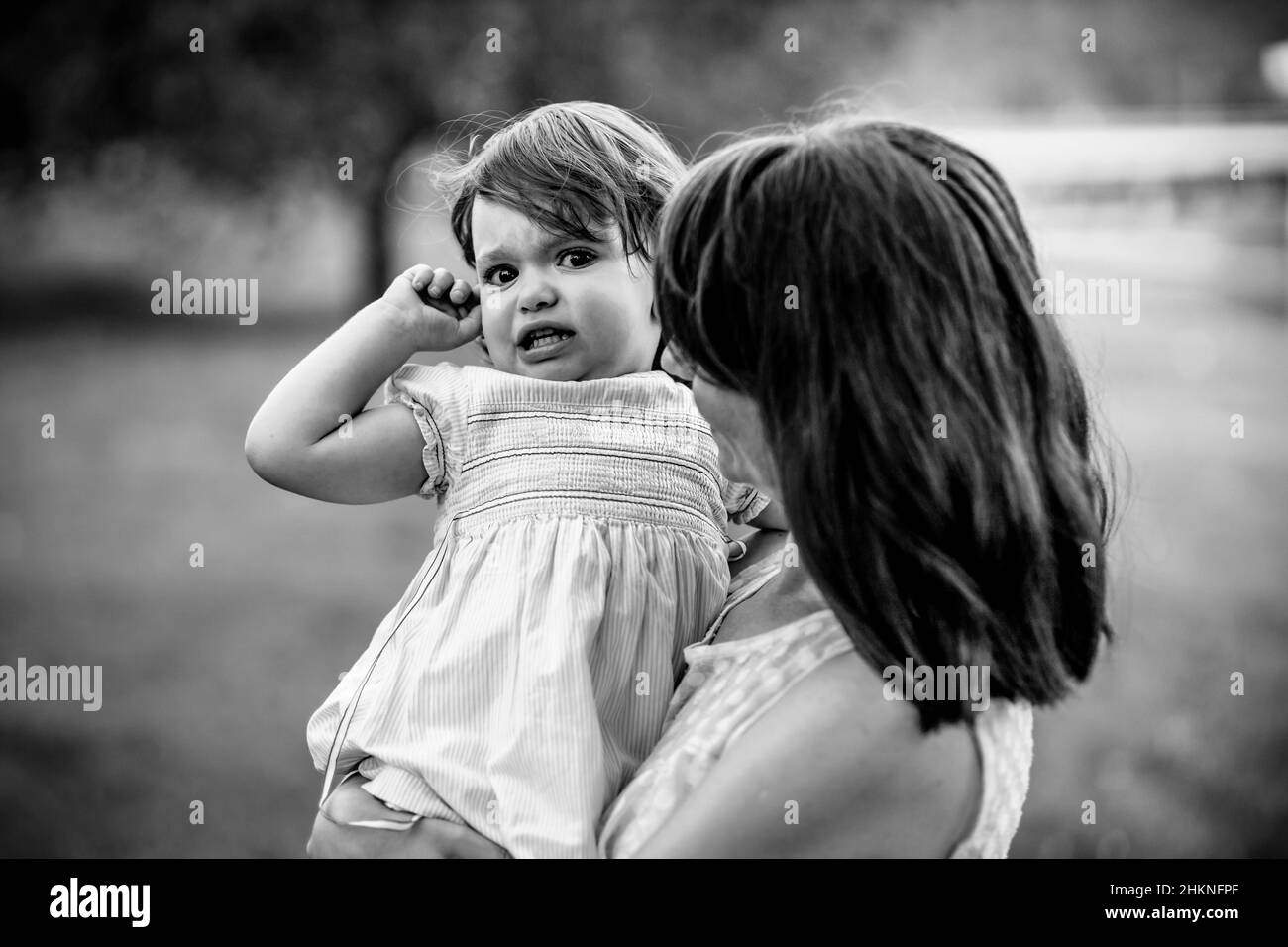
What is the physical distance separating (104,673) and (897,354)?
7.47 metres

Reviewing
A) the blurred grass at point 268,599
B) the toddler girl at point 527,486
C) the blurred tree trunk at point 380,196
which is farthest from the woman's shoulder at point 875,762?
the blurred tree trunk at point 380,196

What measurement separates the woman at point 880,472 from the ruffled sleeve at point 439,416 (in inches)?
14.7

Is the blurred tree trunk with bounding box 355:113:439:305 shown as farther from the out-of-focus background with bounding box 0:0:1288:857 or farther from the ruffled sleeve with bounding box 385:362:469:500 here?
the ruffled sleeve with bounding box 385:362:469:500

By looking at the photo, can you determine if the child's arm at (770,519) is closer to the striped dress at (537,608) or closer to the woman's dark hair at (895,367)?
the striped dress at (537,608)

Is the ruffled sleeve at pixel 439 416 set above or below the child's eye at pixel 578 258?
below

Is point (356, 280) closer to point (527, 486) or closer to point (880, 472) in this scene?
point (527, 486)

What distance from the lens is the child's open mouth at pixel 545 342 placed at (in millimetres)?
1635

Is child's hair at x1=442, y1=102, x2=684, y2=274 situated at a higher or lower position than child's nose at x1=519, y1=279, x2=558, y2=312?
higher

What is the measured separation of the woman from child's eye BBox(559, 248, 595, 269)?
12.1 inches

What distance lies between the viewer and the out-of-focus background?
7410mm

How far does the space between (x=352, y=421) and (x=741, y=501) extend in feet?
1.60

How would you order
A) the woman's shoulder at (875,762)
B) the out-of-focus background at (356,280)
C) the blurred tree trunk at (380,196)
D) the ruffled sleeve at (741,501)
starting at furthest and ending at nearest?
the blurred tree trunk at (380,196) < the out-of-focus background at (356,280) < the ruffled sleeve at (741,501) < the woman's shoulder at (875,762)

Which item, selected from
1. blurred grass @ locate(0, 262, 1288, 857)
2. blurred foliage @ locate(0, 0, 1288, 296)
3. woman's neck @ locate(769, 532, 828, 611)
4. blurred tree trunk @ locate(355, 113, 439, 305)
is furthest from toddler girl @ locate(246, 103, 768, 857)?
blurred tree trunk @ locate(355, 113, 439, 305)

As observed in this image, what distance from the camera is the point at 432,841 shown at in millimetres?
1451
